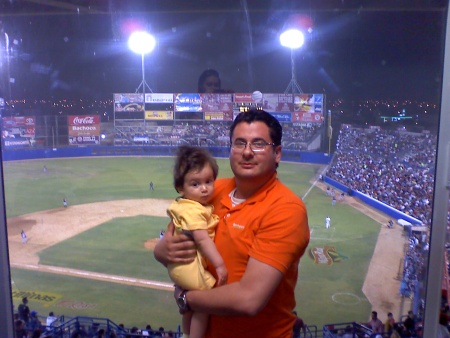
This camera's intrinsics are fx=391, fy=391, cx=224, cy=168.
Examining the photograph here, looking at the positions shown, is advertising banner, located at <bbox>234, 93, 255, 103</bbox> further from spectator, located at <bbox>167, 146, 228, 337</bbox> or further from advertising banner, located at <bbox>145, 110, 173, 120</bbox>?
spectator, located at <bbox>167, 146, 228, 337</bbox>

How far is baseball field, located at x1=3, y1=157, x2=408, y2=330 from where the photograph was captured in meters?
2.48

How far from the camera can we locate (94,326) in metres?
2.19

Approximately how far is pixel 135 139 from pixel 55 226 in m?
2.99

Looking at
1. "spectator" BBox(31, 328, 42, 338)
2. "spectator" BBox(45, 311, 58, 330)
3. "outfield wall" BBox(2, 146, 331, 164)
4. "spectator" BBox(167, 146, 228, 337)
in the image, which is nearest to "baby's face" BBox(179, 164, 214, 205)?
"spectator" BBox(167, 146, 228, 337)

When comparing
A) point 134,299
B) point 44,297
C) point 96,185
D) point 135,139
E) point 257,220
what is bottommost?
point 134,299

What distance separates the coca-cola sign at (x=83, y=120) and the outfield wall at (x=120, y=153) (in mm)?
179

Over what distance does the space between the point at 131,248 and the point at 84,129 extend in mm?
2872

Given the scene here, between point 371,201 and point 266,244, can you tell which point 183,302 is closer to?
point 266,244

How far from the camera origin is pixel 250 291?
2.77ft

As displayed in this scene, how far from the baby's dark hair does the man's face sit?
13 cm

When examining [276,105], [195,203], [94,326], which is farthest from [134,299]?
[195,203]

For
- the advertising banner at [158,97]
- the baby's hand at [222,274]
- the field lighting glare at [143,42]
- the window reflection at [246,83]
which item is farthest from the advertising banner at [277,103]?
the baby's hand at [222,274]

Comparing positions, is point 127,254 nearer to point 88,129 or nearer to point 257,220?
point 88,129

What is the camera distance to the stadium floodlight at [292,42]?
1.87 m
